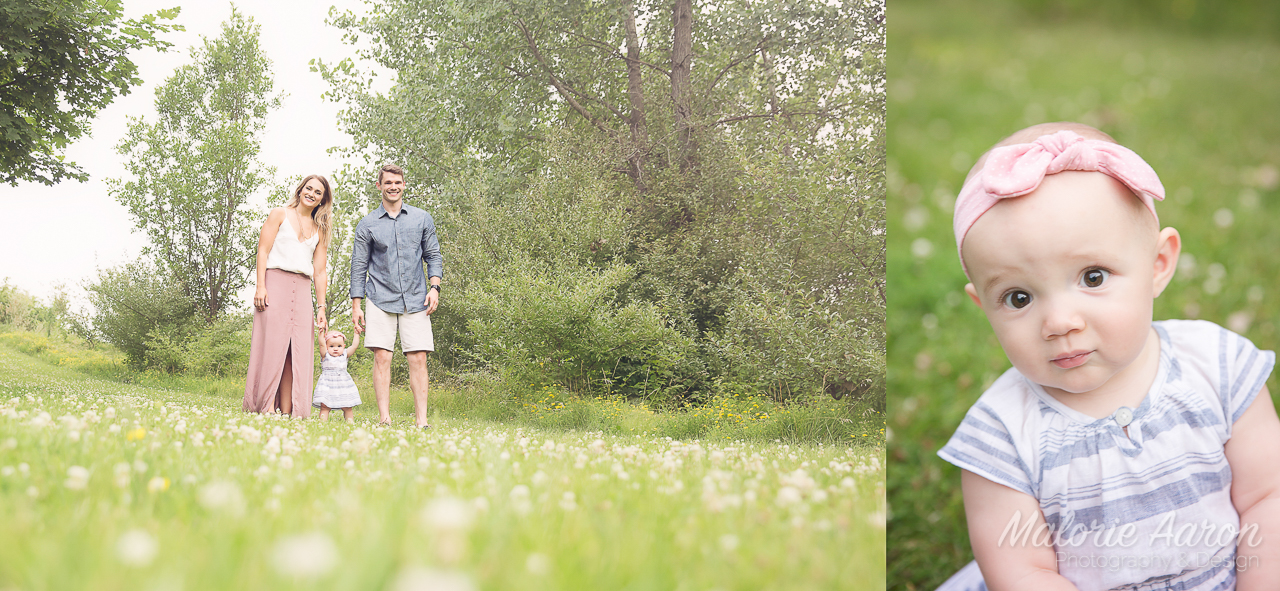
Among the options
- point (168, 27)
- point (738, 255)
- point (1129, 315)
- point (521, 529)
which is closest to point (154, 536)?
point (521, 529)

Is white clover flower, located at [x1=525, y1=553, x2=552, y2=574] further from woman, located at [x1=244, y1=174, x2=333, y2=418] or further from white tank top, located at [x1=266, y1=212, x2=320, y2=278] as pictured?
white tank top, located at [x1=266, y1=212, x2=320, y2=278]

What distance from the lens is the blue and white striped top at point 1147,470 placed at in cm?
214

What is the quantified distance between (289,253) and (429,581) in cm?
554

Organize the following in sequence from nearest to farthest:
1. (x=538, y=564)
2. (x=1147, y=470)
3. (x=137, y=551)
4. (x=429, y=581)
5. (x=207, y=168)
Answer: (x=429, y=581) < (x=137, y=551) < (x=538, y=564) < (x=1147, y=470) < (x=207, y=168)

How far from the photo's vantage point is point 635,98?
6328mm

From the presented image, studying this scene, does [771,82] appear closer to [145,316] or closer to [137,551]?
[137,551]

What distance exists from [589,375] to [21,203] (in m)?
5.05

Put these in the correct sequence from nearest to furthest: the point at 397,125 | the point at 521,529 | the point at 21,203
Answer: the point at 521,529 < the point at 21,203 < the point at 397,125

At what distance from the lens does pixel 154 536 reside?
4.41 feet

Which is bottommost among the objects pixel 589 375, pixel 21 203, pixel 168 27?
pixel 589 375

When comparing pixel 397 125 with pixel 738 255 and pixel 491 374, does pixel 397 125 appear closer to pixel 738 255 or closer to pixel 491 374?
pixel 491 374

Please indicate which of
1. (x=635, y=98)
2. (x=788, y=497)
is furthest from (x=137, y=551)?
(x=635, y=98)

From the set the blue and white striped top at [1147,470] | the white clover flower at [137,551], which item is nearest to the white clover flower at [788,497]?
the blue and white striped top at [1147,470]

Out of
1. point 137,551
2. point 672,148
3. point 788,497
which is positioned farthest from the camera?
point 672,148
